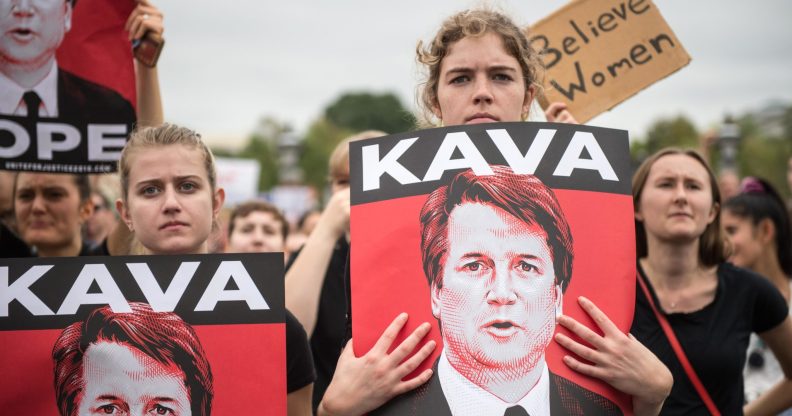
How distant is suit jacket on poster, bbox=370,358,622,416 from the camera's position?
6.53ft

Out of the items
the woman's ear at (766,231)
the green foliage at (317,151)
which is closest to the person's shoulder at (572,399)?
the woman's ear at (766,231)

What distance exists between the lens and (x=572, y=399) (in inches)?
78.6

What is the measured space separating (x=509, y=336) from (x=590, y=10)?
2.21m

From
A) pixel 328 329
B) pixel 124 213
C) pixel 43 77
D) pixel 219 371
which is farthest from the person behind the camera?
pixel 328 329

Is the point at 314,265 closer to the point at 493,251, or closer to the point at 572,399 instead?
the point at 493,251

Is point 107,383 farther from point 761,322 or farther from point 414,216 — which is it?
point 761,322

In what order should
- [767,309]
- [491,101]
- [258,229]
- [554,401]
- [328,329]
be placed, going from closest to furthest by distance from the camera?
[554,401] < [491,101] < [767,309] < [328,329] < [258,229]

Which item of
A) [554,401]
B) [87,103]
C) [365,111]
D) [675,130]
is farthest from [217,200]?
[365,111]

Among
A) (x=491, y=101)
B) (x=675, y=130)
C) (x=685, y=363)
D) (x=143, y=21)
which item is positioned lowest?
(x=685, y=363)

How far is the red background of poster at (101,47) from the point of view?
3.31 m

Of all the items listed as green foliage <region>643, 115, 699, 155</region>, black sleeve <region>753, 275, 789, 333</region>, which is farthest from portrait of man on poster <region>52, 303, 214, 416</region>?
green foliage <region>643, 115, 699, 155</region>

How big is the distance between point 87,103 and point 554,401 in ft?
7.56

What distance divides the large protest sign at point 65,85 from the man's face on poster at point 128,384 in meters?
1.28

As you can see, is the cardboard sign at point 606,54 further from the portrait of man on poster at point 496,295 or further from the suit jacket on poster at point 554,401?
the suit jacket on poster at point 554,401
